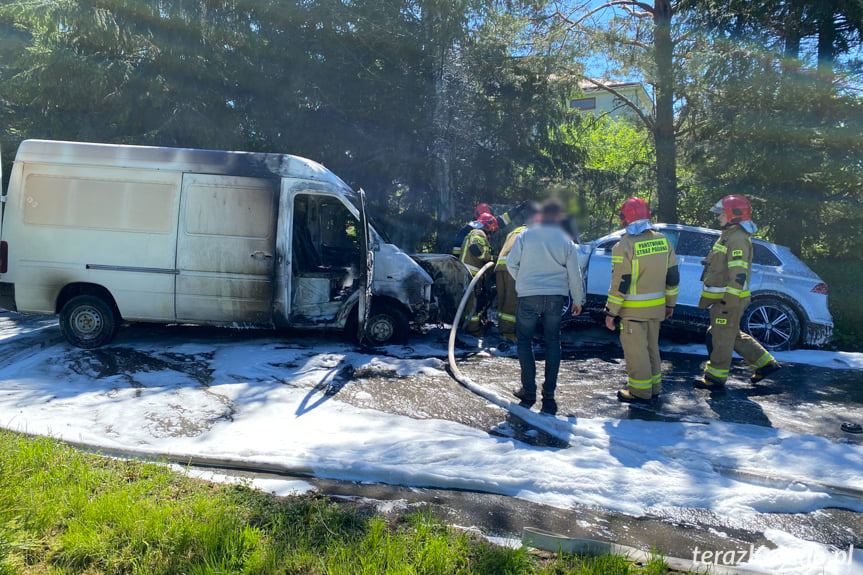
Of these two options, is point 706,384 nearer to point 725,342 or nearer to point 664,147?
point 725,342

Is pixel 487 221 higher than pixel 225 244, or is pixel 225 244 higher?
pixel 487 221

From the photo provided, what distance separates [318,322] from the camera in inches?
276

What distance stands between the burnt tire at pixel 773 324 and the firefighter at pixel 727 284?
1994mm

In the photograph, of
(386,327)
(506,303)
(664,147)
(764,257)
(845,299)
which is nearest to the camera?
(386,327)

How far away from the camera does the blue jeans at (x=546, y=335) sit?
5230 millimetres

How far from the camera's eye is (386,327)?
24.1 ft

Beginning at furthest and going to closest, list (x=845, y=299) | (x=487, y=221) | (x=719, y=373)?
Result: (x=845, y=299), (x=487, y=221), (x=719, y=373)

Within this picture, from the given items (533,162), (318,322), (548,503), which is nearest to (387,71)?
(533,162)

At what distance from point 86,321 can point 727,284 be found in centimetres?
694

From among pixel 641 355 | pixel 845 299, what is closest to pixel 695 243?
pixel 845 299

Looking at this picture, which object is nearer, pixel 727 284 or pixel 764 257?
pixel 727 284

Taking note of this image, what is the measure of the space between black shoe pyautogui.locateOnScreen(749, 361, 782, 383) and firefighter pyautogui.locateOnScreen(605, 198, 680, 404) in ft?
4.98

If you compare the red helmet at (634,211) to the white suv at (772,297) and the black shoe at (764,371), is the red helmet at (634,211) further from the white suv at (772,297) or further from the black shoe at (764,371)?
the white suv at (772,297)

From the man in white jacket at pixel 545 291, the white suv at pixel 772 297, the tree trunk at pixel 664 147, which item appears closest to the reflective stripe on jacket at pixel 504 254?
the white suv at pixel 772 297
